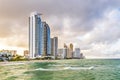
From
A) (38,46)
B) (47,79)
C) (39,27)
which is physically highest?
(39,27)

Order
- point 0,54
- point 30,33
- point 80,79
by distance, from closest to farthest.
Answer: point 80,79
point 0,54
point 30,33

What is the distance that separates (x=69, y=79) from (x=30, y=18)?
16072 centimetres

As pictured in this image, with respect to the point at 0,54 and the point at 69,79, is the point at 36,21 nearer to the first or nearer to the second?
the point at 0,54

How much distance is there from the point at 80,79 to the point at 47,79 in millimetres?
4738

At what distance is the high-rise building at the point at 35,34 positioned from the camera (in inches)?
7584

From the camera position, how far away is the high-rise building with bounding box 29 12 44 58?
193 meters

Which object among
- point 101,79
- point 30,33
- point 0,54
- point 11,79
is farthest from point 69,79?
point 30,33

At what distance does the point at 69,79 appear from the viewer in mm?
39094

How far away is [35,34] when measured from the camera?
192 m

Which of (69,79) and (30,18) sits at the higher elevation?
(30,18)

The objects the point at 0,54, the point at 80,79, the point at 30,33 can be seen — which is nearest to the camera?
the point at 80,79

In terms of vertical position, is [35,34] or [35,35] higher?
[35,34]

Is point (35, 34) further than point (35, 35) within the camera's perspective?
No

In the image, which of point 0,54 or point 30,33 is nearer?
point 0,54
